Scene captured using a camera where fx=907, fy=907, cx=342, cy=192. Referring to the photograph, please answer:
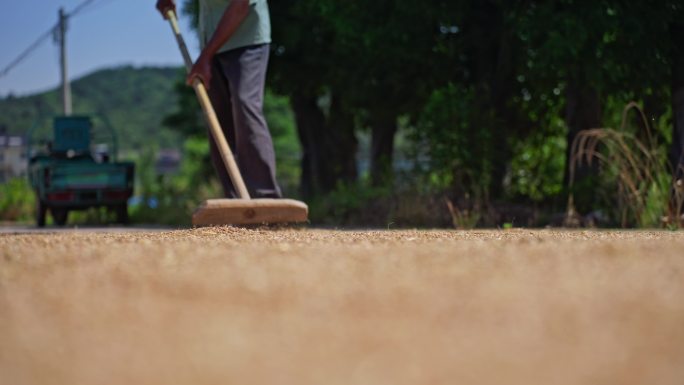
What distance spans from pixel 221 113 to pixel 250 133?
0.63m

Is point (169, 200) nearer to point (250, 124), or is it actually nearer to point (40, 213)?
point (40, 213)

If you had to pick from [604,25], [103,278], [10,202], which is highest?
[604,25]

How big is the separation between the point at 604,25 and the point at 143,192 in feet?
38.6

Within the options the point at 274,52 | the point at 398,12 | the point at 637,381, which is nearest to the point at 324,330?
the point at 637,381

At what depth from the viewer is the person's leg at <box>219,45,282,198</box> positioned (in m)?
6.72

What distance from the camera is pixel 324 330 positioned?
2352mm

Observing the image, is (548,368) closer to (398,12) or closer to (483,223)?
(483,223)

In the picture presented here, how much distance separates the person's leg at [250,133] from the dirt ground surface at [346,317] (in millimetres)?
2924

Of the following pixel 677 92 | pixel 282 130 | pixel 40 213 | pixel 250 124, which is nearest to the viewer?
pixel 250 124

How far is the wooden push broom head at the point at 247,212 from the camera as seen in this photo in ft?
19.5

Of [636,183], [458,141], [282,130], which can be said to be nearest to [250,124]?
[636,183]

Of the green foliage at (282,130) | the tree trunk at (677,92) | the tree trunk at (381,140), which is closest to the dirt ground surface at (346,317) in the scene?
the tree trunk at (677,92)

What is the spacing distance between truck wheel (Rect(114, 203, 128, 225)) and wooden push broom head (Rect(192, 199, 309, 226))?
35.0ft

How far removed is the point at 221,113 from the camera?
23.9ft
